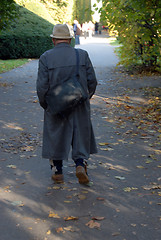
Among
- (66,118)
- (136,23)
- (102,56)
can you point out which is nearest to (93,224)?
(66,118)

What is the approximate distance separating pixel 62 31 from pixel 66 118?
98 centimetres

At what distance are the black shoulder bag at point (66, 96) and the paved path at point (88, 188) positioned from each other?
3.09 ft

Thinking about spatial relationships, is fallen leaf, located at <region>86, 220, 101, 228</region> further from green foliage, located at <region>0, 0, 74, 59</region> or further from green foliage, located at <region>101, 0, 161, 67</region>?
green foliage, located at <region>0, 0, 74, 59</region>

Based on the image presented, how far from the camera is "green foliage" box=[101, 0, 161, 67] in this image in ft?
31.2

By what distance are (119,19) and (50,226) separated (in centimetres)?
892

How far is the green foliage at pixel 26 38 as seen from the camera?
816 inches

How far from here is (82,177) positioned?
183 inches

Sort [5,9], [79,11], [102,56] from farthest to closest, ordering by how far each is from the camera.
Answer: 1. [79,11]
2. [102,56]
3. [5,9]

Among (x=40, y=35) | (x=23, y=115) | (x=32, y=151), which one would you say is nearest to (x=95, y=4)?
(x=23, y=115)

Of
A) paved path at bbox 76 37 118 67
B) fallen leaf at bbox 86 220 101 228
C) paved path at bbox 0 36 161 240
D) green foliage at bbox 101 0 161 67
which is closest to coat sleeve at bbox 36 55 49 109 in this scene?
paved path at bbox 0 36 161 240

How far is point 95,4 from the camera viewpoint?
1098 centimetres

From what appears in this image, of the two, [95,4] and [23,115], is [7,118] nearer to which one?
[23,115]

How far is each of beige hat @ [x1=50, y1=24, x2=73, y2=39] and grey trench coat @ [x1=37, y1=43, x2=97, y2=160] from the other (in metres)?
0.09

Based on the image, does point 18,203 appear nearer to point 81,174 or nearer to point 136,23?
point 81,174
